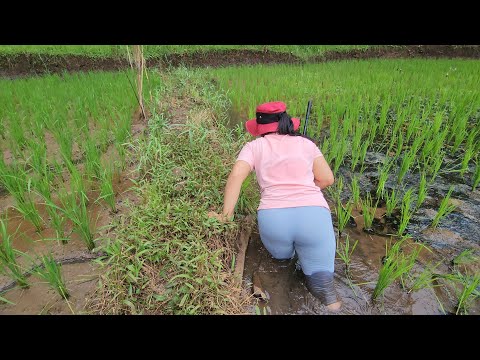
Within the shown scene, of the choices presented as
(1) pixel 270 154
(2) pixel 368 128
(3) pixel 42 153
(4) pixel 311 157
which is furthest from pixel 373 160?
(3) pixel 42 153

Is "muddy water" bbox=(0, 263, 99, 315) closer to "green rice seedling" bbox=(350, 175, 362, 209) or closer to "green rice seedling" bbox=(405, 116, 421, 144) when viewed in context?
"green rice seedling" bbox=(350, 175, 362, 209)

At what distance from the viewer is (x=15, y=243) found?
1.94 meters

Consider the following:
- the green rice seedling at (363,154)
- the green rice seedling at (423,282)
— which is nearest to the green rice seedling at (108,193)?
the green rice seedling at (423,282)

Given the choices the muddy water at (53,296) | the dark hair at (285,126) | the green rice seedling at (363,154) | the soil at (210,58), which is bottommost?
the muddy water at (53,296)

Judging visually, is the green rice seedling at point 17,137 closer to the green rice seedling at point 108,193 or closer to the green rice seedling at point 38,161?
the green rice seedling at point 38,161

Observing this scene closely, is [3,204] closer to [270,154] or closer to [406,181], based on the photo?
[270,154]

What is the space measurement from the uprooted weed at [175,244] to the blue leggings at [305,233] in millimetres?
297

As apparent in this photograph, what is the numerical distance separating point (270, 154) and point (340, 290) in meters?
0.93

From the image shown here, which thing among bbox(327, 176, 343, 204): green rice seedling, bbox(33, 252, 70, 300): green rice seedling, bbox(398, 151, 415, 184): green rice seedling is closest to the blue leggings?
bbox(327, 176, 343, 204): green rice seedling

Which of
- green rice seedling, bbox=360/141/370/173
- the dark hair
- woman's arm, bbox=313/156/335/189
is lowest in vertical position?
green rice seedling, bbox=360/141/370/173

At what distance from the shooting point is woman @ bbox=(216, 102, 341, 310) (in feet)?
5.61

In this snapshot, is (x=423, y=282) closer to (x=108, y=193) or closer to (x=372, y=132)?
(x=108, y=193)

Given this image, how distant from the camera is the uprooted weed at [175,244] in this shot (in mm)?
1498

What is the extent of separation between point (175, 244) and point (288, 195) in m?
0.75
